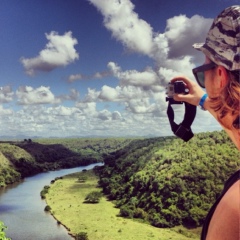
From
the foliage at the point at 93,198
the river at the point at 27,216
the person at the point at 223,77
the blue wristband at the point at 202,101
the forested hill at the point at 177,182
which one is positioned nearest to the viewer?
the person at the point at 223,77

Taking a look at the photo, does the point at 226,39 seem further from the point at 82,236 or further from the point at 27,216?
the point at 27,216

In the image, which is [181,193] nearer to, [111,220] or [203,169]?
[203,169]

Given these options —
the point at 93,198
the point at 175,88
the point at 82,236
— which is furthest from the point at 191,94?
the point at 93,198

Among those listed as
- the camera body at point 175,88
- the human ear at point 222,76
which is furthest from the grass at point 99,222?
the human ear at point 222,76

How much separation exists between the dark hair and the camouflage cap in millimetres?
59

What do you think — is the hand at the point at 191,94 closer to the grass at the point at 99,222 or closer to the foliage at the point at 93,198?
the grass at the point at 99,222

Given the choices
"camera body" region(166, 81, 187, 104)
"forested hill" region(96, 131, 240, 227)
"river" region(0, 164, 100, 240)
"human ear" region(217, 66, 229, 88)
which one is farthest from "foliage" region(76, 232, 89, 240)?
"human ear" region(217, 66, 229, 88)


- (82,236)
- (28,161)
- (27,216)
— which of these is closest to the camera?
(82,236)

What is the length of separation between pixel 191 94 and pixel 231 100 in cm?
Result: 56

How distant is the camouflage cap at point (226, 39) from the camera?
1.47 m

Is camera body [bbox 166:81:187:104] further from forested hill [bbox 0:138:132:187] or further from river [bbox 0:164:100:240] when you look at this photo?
forested hill [bbox 0:138:132:187]

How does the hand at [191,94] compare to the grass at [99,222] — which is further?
the grass at [99,222]

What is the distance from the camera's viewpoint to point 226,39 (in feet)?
4.93

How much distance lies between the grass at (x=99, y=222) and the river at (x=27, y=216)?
1.83 meters
